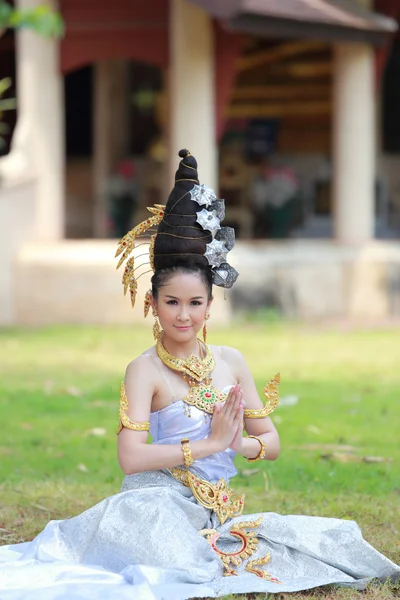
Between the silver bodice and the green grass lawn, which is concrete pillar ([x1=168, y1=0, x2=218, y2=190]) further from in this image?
the silver bodice

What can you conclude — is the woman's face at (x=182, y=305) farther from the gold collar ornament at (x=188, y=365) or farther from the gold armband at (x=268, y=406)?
the gold armband at (x=268, y=406)

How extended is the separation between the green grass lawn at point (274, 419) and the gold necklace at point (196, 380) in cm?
73

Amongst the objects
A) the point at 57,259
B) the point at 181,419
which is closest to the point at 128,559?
the point at 181,419

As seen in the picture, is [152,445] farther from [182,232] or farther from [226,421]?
[182,232]

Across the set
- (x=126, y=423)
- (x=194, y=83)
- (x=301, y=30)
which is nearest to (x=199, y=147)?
(x=194, y=83)

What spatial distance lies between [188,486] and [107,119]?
39.7 feet

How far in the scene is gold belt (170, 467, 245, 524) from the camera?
13.4ft

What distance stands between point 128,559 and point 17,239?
8460 mm

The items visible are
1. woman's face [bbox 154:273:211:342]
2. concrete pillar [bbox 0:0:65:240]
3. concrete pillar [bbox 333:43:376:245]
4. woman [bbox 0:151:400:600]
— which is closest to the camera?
Answer: woman [bbox 0:151:400:600]

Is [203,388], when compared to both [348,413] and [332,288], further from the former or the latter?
[332,288]

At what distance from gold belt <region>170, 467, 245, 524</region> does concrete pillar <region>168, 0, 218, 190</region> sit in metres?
7.90

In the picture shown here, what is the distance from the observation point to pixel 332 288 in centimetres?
1223

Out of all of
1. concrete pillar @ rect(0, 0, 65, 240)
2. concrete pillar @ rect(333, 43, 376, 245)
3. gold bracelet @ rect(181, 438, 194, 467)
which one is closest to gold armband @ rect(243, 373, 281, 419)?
gold bracelet @ rect(181, 438, 194, 467)

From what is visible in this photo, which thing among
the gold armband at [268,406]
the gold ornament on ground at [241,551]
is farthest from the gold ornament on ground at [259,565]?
the gold armband at [268,406]
